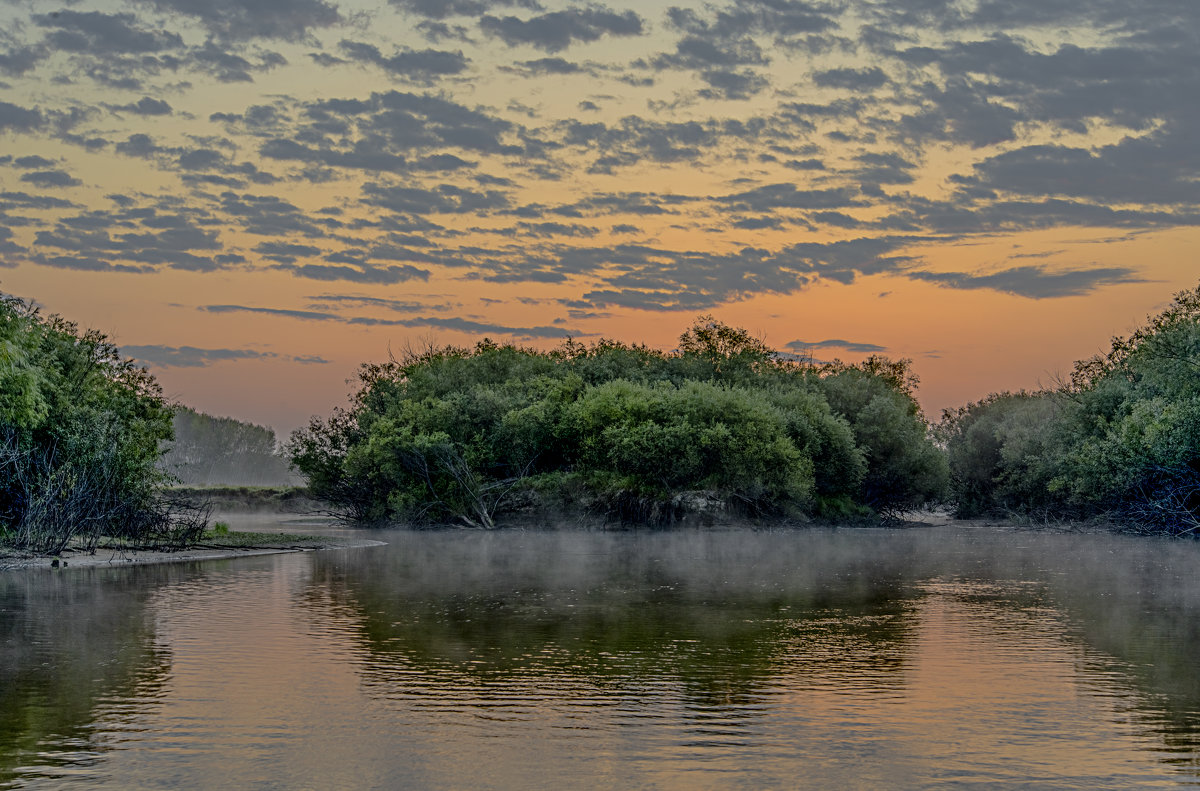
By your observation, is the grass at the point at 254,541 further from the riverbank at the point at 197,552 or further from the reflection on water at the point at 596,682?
the reflection on water at the point at 596,682

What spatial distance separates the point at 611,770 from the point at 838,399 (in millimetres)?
79870

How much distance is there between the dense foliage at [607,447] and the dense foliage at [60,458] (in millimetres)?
27877

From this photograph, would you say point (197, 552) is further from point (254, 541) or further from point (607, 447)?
point (607, 447)

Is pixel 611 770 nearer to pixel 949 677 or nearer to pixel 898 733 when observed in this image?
pixel 898 733

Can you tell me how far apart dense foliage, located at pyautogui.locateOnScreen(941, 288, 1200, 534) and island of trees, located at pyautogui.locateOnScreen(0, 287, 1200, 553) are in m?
0.16

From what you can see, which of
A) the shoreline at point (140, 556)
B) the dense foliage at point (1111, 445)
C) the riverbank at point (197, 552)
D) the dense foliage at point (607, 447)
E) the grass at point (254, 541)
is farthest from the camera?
the dense foliage at point (607, 447)

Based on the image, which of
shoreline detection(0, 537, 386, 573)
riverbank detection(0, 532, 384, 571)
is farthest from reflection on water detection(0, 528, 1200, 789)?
riverbank detection(0, 532, 384, 571)

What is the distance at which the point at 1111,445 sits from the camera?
64.1m

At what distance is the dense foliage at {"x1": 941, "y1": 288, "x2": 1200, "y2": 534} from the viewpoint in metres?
59.9

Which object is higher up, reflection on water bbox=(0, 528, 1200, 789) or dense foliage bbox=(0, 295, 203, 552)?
dense foliage bbox=(0, 295, 203, 552)

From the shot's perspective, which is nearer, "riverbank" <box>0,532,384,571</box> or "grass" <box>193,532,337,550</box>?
"riverbank" <box>0,532,384,571</box>

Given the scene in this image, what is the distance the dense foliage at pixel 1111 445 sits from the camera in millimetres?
59906

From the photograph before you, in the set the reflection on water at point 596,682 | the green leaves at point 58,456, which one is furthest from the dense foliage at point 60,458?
the reflection on water at point 596,682

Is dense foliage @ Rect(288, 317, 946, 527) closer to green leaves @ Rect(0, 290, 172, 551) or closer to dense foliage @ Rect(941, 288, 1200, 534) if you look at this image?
dense foliage @ Rect(941, 288, 1200, 534)
